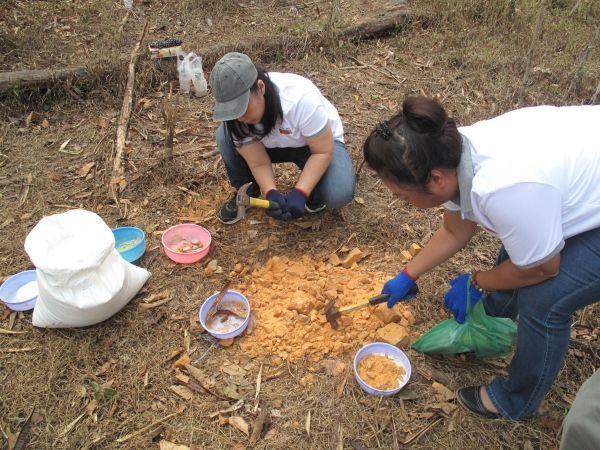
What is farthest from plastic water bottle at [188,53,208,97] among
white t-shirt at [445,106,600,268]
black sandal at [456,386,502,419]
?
black sandal at [456,386,502,419]

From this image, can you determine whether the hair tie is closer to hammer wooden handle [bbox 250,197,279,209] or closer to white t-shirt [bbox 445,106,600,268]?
white t-shirt [bbox 445,106,600,268]

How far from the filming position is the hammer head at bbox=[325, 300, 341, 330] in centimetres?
241

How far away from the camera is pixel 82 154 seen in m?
3.72

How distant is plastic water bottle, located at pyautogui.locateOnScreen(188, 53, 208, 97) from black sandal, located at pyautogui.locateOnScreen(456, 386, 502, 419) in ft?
11.5

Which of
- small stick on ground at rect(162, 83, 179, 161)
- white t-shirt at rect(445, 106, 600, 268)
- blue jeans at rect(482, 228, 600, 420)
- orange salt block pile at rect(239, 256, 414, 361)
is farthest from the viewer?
small stick on ground at rect(162, 83, 179, 161)

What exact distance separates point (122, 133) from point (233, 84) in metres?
1.82

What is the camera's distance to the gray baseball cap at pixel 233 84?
7.67 ft

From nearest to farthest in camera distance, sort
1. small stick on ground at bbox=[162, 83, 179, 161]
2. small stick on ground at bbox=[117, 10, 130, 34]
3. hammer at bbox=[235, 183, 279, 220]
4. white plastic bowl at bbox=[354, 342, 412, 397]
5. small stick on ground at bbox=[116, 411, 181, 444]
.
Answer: small stick on ground at bbox=[116, 411, 181, 444] < white plastic bowl at bbox=[354, 342, 412, 397] < hammer at bbox=[235, 183, 279, 220] < small stick on ground at bbox=[162, 83, 179, 161] < small stick on ground at bbox=[117, 10, 130, 34]

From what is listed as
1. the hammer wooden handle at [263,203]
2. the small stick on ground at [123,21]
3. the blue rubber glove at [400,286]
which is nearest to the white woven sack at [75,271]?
the hammer wooden handle at [263,203]

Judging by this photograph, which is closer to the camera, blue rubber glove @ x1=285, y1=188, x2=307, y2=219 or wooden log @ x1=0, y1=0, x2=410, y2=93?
blue rubber glove @ x1=285, y1=188, x2=307, y2=219

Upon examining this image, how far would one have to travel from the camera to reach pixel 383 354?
7.69ft

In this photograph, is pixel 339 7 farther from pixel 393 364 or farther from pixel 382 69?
pixel 393 364

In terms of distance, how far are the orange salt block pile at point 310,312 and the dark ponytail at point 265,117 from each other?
78 cm

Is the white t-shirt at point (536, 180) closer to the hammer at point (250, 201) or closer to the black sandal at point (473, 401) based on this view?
the black sandal at point (473, 401)
